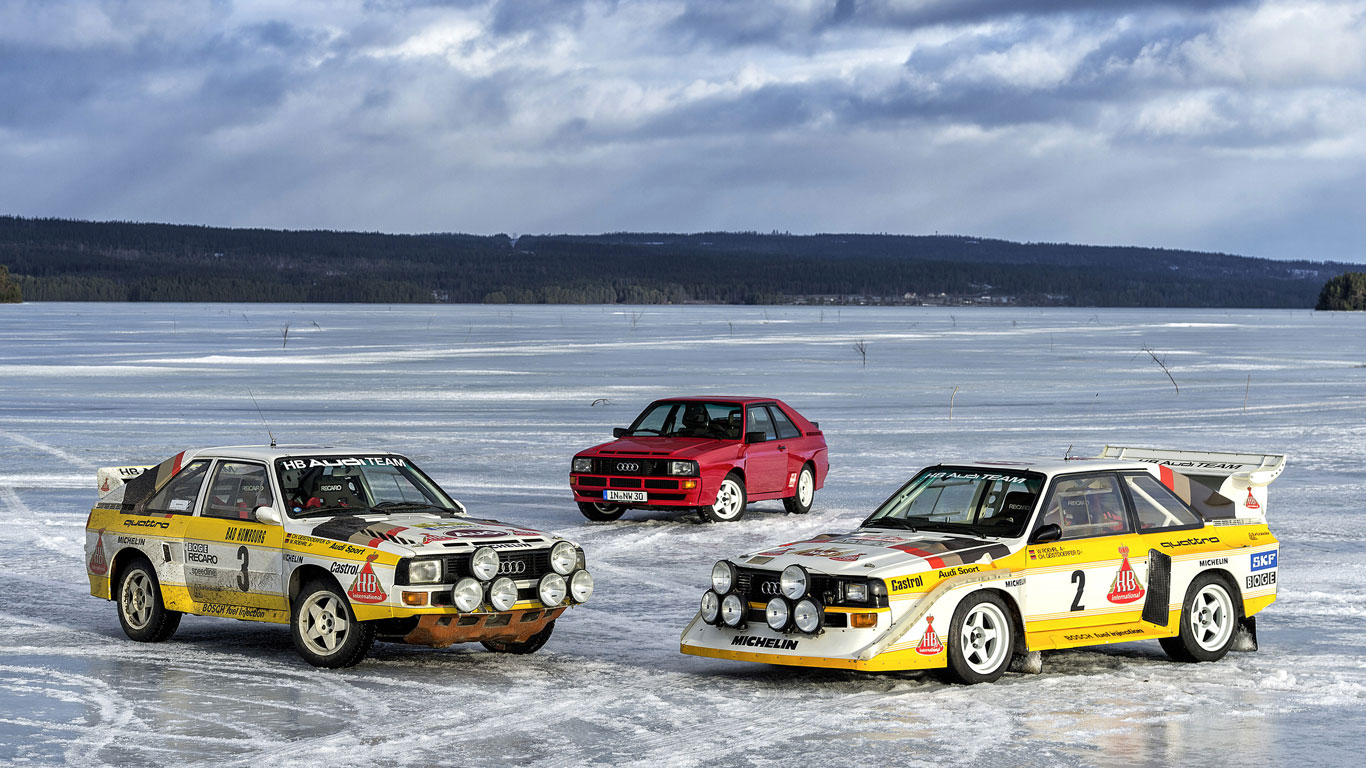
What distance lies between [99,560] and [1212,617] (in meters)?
7.88

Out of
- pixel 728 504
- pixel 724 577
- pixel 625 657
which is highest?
pixel 728 504

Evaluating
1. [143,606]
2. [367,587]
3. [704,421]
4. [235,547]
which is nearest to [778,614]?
[367,587]

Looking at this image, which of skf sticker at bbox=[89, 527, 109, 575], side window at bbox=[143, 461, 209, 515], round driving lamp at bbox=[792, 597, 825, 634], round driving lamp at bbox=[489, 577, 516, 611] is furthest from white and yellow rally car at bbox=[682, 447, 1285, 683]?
skf sticker at bbox=[89, 527, 109, 575]

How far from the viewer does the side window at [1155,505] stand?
11.1 metres

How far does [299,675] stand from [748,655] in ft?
9.51

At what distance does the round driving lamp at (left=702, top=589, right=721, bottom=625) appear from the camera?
10.4 metres

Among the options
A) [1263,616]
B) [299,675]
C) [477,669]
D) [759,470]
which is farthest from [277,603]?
[759,470]

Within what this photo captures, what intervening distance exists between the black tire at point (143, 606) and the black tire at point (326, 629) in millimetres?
1382

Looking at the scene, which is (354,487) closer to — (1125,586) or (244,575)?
(244,575)

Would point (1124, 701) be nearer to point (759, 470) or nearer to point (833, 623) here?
point (833, 623)

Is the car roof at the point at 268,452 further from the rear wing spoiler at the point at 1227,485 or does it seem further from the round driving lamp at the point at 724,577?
the rear wing spoiler at the point at 1227,485

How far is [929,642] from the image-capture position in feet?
32.5

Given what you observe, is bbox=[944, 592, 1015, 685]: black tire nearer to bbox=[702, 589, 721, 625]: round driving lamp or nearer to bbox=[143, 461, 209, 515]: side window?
bbox=[702, 589, 721, 625]: round driving lamp

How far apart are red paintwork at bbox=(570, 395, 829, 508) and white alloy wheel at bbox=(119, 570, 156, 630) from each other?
22.8ft
